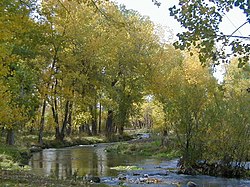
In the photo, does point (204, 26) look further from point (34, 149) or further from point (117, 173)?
point (34, 149)

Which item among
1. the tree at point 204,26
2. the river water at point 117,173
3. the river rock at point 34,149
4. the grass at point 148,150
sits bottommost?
the river water at point 117,173

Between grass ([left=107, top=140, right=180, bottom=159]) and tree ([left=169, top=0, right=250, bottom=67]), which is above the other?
tree ([left=169, top=0, right=250, bottom=67])

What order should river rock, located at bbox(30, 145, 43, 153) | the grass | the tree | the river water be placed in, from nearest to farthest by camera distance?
the tree < the river water < the grass < river rock, located at bbox(30, 145, 43, 153)

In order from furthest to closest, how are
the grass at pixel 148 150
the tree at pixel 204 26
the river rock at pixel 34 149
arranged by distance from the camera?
the river rock at pixel 34 149 → the grass at pixel 148 150 → the tree at pixel 204 26

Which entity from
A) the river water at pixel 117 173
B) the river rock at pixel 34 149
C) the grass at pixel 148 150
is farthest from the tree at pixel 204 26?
the river rock at pixel 34 149

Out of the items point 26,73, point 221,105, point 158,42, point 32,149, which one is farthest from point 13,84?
point 158,42

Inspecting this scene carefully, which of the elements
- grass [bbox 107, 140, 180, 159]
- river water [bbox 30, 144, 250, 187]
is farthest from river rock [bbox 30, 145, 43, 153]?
river water [bbox 30, 144, 250, 187]

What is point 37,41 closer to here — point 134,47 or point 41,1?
point 41,1

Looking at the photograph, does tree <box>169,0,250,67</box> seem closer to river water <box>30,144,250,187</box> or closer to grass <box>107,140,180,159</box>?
river water <box>30,144,250,187</box>

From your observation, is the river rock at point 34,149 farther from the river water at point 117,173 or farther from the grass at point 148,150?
the river water at point 117,173

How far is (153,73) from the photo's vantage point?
36.4 meters

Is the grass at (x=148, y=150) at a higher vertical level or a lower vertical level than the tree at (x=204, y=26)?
lower

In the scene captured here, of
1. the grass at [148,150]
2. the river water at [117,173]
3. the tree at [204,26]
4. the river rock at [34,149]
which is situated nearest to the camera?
the tree at [204,26]

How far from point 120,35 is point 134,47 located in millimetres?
2115
